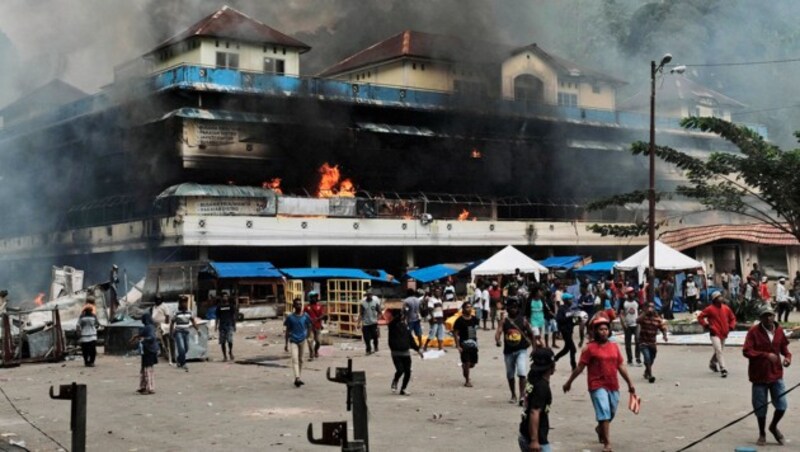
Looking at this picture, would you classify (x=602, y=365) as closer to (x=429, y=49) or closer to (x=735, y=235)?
(x=735, y=235)

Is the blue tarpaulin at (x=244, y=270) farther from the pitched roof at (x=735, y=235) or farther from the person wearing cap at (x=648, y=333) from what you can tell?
the person wearing cap at (x=648, y=333)

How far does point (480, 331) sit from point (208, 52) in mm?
19760

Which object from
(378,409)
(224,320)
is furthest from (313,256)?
(378,409)

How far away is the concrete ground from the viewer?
934cm

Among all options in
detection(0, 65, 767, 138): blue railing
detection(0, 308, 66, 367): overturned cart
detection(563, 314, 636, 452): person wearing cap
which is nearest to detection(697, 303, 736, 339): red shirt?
detection(563, 314, 636, 452): person wearing cap

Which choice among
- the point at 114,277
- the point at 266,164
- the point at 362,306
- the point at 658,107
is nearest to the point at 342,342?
the point at 362,306

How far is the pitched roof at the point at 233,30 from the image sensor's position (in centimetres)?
3750

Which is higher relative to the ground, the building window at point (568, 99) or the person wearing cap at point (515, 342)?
the building window at point (568, 99)

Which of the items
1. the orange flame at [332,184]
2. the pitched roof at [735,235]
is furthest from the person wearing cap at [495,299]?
the orange flame at [332,184]

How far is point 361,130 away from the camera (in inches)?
1593

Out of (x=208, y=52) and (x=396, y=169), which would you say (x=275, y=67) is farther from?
(x=396, y=169)

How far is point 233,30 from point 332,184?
810 cm

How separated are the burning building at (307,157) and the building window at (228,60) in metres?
0.06

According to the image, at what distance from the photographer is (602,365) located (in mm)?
8438
